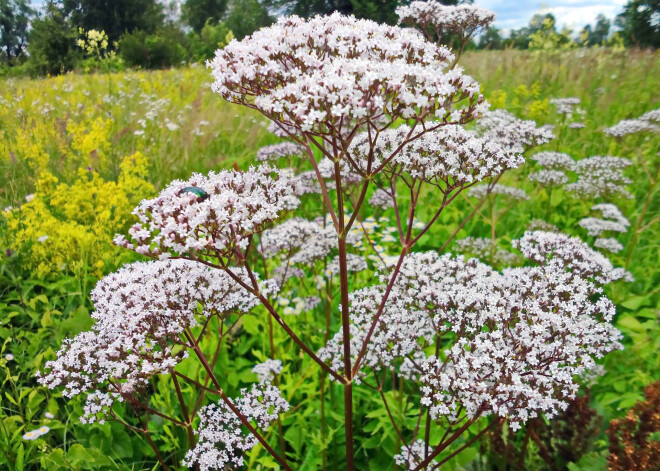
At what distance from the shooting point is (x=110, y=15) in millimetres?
63844

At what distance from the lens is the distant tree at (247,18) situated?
46656mm

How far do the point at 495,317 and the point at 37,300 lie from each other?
455 centimetres

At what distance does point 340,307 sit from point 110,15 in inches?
2983

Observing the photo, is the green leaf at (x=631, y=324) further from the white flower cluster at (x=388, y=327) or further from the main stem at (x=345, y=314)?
the main stem at (x=345, y=314)

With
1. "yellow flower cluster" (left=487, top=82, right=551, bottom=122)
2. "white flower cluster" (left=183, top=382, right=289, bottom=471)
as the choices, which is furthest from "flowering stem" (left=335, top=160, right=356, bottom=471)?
"yellow flower cluster" (left=487, top=82, right=551, bottom=122)

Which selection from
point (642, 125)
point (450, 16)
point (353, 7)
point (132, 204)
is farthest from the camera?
point (353, 7)

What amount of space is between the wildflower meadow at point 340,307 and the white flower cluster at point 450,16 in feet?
0.10

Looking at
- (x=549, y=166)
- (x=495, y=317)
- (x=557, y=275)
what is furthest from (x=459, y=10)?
(x=495, y=317)

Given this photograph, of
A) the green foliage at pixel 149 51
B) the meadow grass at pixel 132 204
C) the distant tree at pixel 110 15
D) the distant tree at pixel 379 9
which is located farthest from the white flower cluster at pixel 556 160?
the distant tree at pixel 110 15

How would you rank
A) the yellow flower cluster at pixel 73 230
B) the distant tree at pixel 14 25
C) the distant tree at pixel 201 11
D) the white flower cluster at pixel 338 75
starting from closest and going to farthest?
the white flower cluster at pixel 338 75
the yellow flower cluster at pixel 73 230
the distant tree at pixel 14 25
the distant tree at pixel 201 11

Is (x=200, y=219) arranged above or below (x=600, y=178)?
above

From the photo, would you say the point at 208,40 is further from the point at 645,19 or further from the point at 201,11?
the point at 645,19

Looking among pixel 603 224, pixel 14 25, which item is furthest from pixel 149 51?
pixel 603 224

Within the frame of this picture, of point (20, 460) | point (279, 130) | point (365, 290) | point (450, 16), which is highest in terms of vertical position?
point (450, 16)
